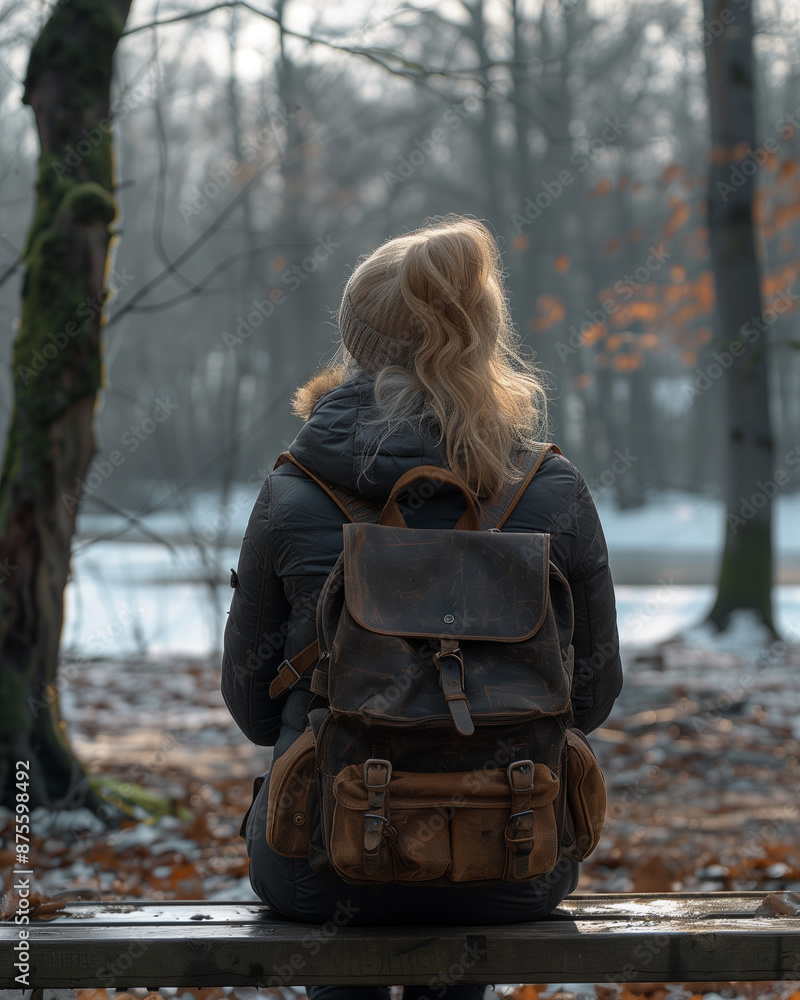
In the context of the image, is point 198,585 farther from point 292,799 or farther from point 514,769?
point 514,769

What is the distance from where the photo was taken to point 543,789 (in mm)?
1763

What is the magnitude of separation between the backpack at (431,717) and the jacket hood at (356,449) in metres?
0.05

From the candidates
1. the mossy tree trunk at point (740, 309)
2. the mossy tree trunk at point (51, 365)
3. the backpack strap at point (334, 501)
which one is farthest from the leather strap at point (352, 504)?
the mossy tree trunk at point (740, 309)

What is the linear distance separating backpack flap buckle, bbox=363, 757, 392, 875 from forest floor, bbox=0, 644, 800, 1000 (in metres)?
1.41

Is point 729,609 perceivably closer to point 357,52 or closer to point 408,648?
point 357,52

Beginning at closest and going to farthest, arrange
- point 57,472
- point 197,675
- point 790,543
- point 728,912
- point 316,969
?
1. point 316,969
2. point 728,912
3. point 57,472
4. point 197,675
5. point 790,543

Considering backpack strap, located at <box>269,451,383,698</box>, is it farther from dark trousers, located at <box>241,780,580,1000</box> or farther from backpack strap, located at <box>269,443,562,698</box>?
dark trousers, located at <box>241,780,580,1000</box>

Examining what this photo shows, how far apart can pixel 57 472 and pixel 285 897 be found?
246 cm

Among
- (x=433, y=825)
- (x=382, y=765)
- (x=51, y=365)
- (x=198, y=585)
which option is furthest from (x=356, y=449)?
(x=198, y=585)

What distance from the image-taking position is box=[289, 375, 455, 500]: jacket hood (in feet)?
6.13

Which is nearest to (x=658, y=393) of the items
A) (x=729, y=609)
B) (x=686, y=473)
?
(x=686, y=473)

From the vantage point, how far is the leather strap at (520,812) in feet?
5.66

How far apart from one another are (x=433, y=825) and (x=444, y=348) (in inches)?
36.9

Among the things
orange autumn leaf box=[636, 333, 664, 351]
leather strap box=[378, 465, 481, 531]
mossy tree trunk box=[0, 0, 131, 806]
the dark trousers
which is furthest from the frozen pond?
orange autumn leaf box=[636, 333, 664, 351]
